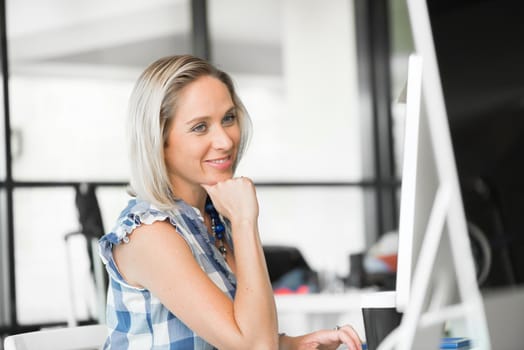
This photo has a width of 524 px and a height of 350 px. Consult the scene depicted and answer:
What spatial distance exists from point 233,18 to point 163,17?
1.79 feet

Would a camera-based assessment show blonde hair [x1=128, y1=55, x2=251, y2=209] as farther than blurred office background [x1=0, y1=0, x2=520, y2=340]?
No

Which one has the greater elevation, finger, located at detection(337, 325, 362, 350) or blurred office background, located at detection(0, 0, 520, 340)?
blurred office background, located at detection(0, 0, 520, 340)

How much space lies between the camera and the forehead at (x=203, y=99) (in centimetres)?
172

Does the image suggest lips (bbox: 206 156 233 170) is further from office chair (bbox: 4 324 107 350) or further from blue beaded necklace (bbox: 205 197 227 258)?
office chair (bbox: 4 324 107 350)

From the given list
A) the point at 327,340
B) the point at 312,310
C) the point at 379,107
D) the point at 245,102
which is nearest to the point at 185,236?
the point at 327,340

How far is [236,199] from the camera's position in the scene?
1.66 m

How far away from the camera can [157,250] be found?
161 centimetres

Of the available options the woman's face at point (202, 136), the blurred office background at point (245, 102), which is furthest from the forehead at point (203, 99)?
the blurred office background at point (245, 102)

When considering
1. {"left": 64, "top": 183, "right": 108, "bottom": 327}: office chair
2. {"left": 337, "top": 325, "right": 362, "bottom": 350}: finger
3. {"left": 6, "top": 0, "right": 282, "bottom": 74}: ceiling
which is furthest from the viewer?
{"left": 6, "top": 0, "right": 282, "bottom": 74}: ceiling

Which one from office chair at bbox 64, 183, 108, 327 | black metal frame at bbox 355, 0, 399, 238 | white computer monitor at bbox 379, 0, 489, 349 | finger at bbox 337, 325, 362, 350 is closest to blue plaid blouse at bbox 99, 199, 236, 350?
finger at bbox 337, 325, 362, 350

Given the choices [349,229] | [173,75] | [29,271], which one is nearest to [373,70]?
[349,229]

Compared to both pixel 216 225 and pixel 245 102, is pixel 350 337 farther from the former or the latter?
pixel 245 102

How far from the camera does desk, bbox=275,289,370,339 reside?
3020 mm

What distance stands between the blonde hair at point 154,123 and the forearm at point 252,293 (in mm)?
193
